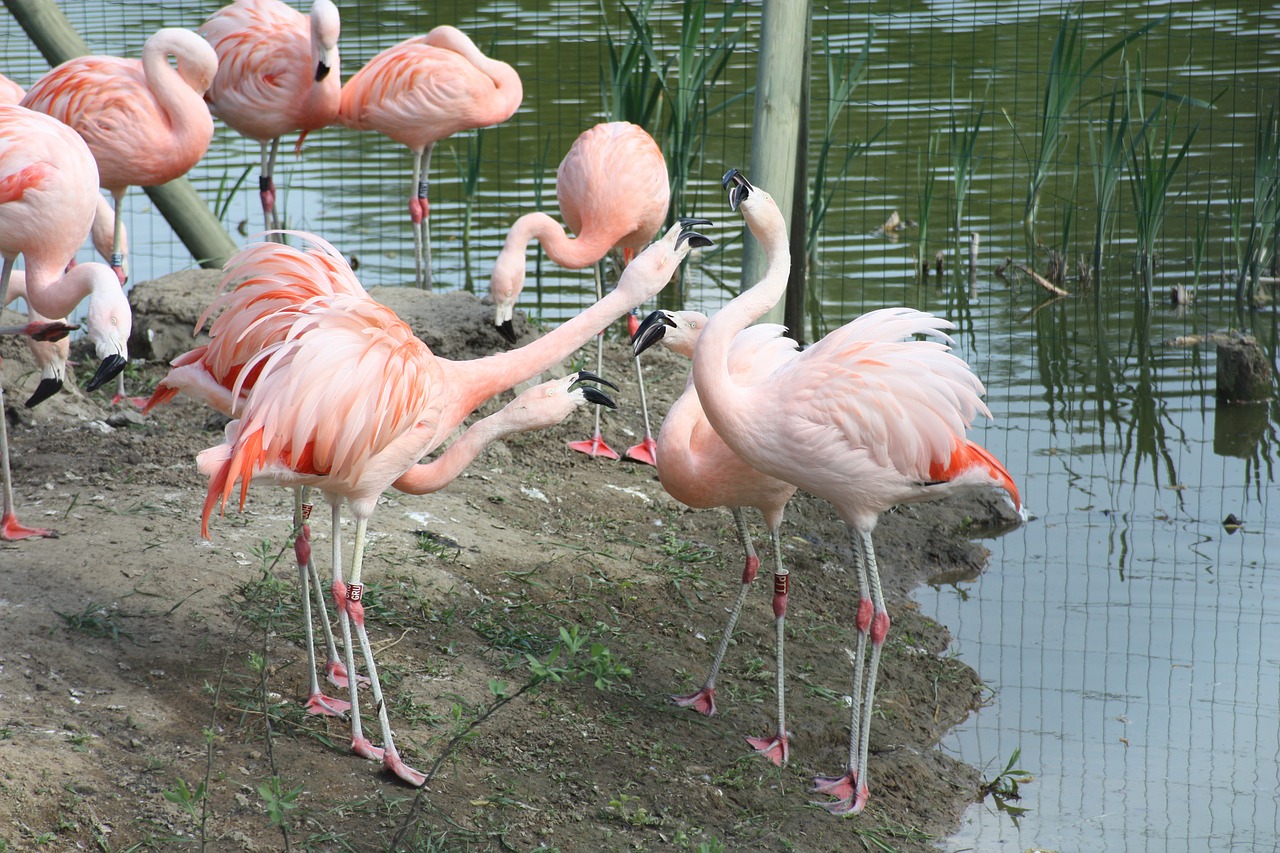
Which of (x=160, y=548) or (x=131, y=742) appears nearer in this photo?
(x=131, y=742)

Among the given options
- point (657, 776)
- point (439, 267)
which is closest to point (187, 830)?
point (657, 776)

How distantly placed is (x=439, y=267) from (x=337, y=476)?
19.4ft

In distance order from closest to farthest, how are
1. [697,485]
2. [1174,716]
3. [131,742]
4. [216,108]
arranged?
1. [131,742]
2. [697,485]
3. [1174,716]
4. [216,108]

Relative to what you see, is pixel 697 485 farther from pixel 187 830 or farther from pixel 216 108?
pixel 216 108

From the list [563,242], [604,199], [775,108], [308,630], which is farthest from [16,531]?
[775,108]

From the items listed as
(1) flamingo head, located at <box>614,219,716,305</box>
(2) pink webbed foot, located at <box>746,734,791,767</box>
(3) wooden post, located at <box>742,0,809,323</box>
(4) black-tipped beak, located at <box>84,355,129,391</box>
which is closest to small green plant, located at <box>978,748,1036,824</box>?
(2) pink webbed foot, located at <box>746,734,791,767</box>

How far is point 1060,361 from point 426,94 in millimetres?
3786

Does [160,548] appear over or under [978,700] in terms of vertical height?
over

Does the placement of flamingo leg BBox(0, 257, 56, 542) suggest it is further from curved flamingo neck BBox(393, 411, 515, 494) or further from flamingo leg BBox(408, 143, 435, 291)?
flamingo leg BBox(408, 143, 435, 291)

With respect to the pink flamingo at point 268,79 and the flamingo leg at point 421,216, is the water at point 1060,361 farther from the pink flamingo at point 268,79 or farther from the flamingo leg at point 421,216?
the pink flamingo at point 268,79

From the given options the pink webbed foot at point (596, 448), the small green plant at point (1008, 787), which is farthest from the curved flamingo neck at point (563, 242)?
the small green plant at point (1008, 787)

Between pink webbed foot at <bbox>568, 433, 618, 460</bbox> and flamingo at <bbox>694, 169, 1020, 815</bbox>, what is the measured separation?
210 centimetres

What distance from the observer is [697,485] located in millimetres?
3881

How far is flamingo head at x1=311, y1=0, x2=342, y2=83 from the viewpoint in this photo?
6.12 meters
